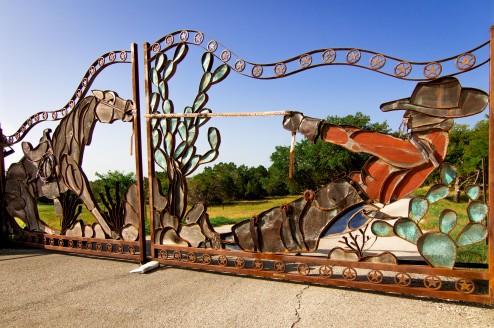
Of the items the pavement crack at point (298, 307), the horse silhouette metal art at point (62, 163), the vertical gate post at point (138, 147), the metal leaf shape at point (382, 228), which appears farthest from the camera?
the horse silhouette metal art at point (62, 163)

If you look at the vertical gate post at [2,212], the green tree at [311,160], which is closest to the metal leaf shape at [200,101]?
the vertical gate post at [2,212]

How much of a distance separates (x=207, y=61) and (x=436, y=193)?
2927 millimetres

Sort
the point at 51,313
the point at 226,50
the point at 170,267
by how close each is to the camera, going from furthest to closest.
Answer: the point at 170,267
the point at 226,50
the point at 51,313

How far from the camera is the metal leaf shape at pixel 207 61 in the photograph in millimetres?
4004

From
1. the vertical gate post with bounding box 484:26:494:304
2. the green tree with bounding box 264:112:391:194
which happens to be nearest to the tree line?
the green tree with bounding box 264:112:391:194

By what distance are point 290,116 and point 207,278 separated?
2.16m

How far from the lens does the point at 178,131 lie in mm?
4230

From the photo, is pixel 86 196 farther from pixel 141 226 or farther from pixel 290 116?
pixel 290 116

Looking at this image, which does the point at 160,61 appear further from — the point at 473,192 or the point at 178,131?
the point at 473,192

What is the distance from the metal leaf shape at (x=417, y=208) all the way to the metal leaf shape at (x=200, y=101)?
2.59 m

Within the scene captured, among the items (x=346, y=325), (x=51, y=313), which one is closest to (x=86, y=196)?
(x=51, y=313)

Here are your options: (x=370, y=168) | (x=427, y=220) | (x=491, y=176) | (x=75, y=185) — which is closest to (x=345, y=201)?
(x=370, y=168)

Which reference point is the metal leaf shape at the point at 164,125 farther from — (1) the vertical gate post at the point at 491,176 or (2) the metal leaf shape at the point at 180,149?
(1) the vertical gate post at the point at 491,176

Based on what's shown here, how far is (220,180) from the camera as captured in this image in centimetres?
1462
